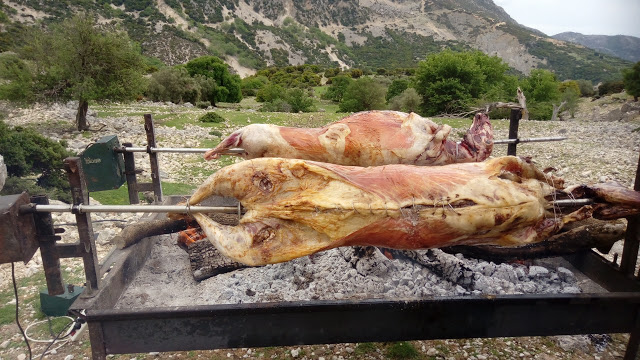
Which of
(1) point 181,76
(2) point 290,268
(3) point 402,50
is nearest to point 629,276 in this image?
(2) point 290,268

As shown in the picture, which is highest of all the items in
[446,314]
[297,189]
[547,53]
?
[547,53]

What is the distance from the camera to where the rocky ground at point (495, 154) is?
315 centimetres

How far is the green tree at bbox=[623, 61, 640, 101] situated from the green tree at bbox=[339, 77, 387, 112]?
1494cm

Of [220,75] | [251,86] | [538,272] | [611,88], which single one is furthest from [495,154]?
[251,86]

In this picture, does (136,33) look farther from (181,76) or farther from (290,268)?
(290,268)

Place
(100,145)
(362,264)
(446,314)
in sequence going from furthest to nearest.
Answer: (362,264)
(100,145)
(446,314)

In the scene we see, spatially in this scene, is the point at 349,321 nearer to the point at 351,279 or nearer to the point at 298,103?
the point at 351,279

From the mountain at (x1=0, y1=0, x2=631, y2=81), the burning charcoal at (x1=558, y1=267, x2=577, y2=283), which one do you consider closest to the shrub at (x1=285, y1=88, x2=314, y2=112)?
the mountain at (x1=0, y1=0, x2=631, y2=81)

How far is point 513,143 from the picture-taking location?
4000 millimetres

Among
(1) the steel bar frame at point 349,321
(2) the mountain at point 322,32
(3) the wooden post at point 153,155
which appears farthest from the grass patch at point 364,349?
(2) the mountain at point 322,32

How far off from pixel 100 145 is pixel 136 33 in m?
50.0

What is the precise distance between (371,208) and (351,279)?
4.99 feet

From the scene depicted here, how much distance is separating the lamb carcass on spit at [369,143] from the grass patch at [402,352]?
1592mm

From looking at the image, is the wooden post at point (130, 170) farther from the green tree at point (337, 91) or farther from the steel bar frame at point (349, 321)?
the green tree at point (337, 91)
